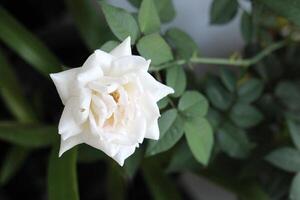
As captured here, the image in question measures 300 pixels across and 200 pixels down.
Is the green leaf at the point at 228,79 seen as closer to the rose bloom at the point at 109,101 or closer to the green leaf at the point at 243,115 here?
the green leaf at the point at 243,115

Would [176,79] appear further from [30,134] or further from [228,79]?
[30,134]

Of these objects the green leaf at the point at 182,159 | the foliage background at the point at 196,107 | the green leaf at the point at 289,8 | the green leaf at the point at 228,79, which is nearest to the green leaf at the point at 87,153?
the foliage background at the point at 196,107

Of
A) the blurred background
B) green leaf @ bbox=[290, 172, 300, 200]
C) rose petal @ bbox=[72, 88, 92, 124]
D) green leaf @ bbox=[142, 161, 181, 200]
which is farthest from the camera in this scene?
the blurred background

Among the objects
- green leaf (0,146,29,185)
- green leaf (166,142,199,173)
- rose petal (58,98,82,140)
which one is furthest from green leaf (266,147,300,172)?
green leaf (0,146,29,185)

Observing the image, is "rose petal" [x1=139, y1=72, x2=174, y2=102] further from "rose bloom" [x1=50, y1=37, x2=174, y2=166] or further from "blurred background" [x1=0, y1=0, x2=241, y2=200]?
"blurred background" [x1=0, y1=0, x2=241, y2=200]

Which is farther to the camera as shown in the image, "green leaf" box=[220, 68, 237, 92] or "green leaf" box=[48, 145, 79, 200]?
"green leaf" box=[220, 68, 237, 92]

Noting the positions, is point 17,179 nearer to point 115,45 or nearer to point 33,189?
point 33,189
